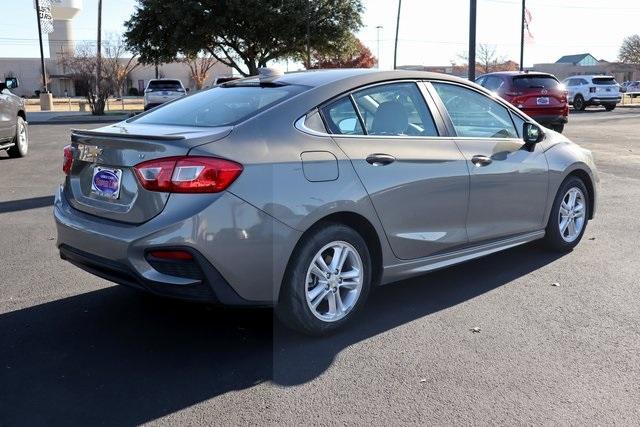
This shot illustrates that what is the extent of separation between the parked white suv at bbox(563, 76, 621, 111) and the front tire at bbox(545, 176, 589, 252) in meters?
30.3

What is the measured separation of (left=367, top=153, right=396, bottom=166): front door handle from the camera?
4121 mm

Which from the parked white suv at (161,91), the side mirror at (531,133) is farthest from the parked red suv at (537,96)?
the parked white suv at (161,91)

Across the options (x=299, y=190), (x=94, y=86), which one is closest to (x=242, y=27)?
(x=94, y=86)

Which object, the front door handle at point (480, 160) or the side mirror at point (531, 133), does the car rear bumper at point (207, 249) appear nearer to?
the front door handle at point (480, 160)

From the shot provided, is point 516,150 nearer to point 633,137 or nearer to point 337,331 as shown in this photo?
point 337,331

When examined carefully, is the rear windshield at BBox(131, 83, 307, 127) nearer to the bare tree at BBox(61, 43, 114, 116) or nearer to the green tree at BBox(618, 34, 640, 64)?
the bare tree at BBox(61, 43, 114, 116)

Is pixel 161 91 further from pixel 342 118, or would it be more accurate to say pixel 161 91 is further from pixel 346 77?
pixel 342 118

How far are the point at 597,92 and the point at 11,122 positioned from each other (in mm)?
29660

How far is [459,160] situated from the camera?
4.68 meters

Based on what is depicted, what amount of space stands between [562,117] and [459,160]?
41.1 feet

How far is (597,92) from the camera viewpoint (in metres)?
33.4

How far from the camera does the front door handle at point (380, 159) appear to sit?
412 cm

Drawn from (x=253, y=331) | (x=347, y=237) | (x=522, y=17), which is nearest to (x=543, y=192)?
(x=347, y=237)

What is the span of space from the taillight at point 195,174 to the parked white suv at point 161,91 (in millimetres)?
24874
